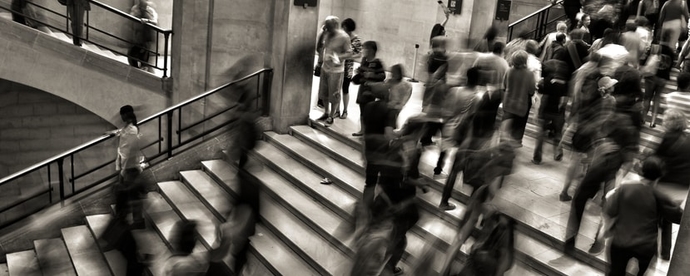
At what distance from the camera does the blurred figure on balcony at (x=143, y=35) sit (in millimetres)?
11984

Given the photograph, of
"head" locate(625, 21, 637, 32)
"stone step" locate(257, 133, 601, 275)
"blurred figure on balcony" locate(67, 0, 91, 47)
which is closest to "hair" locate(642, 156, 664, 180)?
"stone step" locate(257, 133, 601, 275)

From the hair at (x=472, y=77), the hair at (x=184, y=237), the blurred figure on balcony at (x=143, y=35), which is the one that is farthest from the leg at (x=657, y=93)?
the blurred figure on balcony at (x=143, y=35)

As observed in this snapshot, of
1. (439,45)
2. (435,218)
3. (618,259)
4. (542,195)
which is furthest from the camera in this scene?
(439,45)

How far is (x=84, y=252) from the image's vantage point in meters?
8.64

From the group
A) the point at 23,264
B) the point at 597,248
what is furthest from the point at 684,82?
the point at 23,264

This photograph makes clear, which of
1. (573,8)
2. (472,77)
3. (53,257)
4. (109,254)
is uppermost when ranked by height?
(573,8)

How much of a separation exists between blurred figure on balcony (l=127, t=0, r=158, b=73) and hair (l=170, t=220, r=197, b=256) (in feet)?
20.6

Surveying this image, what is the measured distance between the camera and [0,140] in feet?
43.8

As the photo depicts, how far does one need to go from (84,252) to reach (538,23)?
33.6 feet

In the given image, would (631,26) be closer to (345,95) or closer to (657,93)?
(657,93)

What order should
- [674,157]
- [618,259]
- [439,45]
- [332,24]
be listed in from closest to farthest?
[618,259]
[674,157]
[439,45]
[332,24]

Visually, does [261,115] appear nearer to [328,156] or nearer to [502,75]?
[328,156]

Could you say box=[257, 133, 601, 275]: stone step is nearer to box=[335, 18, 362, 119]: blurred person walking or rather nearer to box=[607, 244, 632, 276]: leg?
box=[607, 244, 632, 276]: leg

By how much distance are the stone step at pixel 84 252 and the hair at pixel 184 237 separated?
3.23 metres
